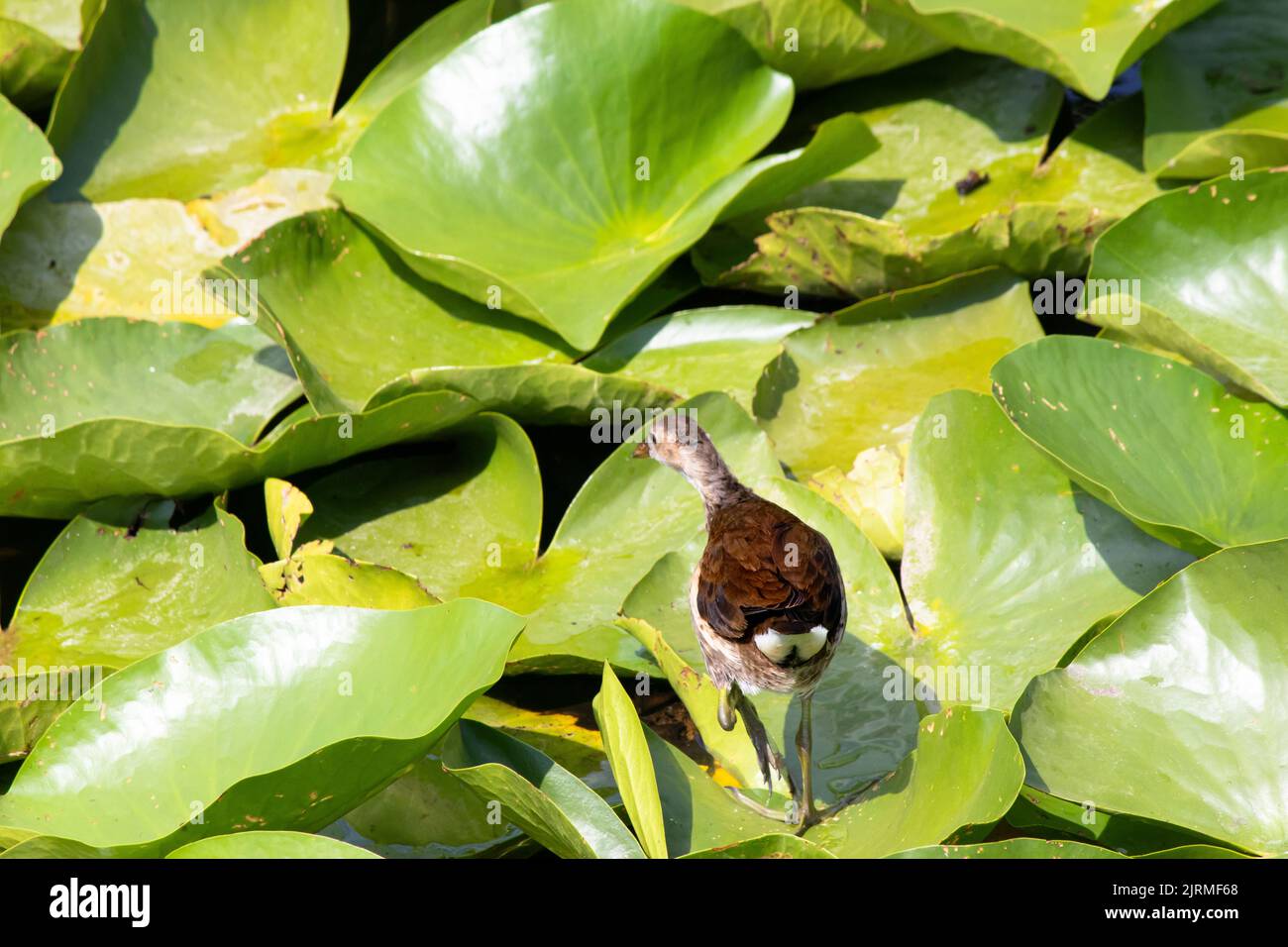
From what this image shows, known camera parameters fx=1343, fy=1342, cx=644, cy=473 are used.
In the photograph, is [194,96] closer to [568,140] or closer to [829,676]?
[568,140]

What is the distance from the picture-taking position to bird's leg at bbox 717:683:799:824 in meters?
2.36

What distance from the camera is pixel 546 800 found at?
196 centimetres

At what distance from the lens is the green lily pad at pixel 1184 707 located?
2035mm

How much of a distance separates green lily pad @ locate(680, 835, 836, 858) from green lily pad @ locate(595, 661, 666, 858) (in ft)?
0.25

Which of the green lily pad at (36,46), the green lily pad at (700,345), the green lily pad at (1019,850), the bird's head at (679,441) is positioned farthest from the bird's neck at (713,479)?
the green lily pad at (36,46)

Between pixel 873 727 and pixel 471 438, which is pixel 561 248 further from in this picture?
pixel 873 727

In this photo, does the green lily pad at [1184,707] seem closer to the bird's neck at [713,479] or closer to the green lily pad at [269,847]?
the bird's neck at [713,479]

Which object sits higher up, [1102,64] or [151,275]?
[1102,64]

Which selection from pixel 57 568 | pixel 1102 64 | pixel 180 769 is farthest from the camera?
pixel 1102 64

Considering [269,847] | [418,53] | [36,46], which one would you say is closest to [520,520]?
[269,847]

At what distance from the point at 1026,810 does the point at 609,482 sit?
1.13 meters

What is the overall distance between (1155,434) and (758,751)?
97 cm

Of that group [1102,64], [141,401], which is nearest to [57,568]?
[141,401]

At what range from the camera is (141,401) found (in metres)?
3.03
